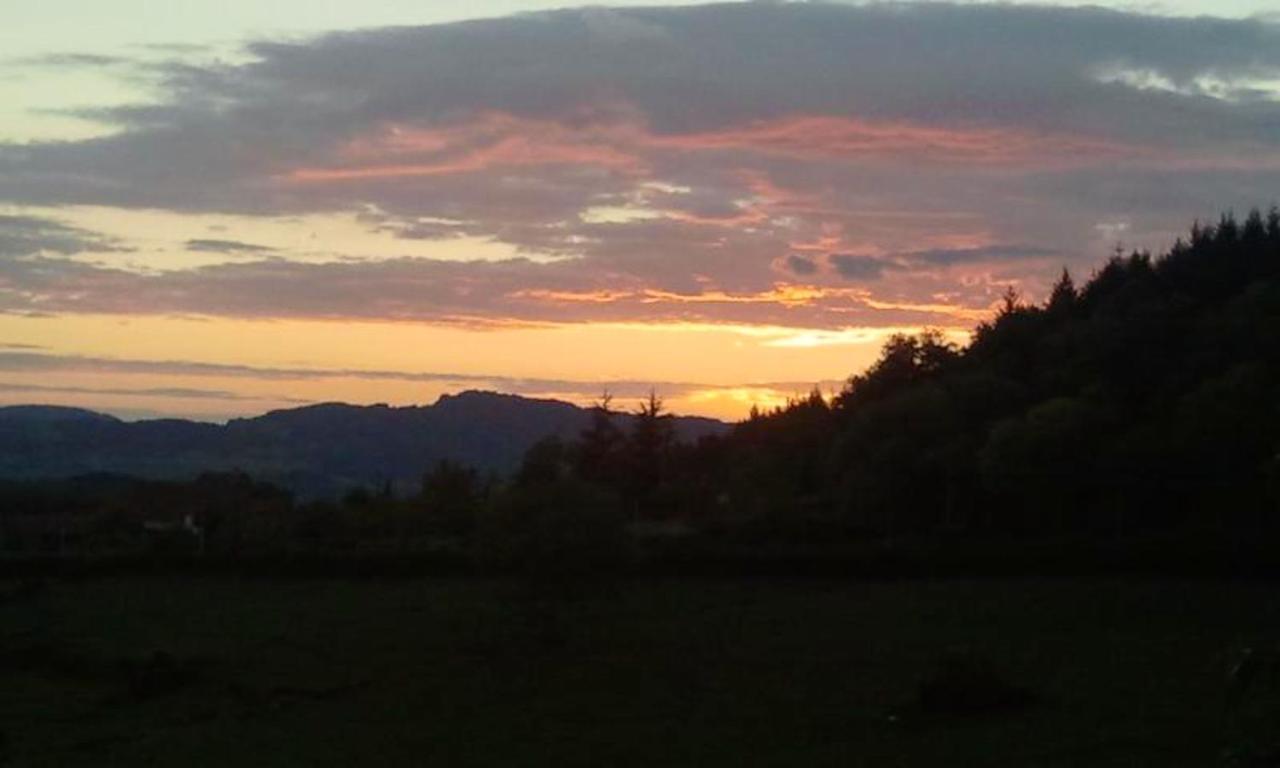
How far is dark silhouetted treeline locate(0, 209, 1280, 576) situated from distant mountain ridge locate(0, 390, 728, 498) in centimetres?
8782

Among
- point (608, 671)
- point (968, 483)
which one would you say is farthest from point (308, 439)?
point (608, 671)

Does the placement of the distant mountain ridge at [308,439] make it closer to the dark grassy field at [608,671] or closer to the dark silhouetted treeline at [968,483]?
the dark silhouetted treeline at [968,483]

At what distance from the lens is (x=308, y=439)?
184 meters

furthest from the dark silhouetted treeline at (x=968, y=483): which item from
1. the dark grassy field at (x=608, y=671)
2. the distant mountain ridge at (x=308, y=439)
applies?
the distant mountain ridge at (x=308, y=439)

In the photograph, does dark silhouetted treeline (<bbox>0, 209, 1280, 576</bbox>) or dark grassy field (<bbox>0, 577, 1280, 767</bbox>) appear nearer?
dark grassy field (<bbox>0, 577, 1280, 767</bbox>)

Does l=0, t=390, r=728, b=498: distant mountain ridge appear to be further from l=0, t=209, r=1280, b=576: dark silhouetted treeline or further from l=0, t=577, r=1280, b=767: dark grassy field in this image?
l=0, t=577, r=1280, b=767: dark grassy field

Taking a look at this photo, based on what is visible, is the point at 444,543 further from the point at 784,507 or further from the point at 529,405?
the point at 529,405

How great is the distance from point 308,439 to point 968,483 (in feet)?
430

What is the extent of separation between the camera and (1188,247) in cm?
7756

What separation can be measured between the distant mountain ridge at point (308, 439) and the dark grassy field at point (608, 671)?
118 metres

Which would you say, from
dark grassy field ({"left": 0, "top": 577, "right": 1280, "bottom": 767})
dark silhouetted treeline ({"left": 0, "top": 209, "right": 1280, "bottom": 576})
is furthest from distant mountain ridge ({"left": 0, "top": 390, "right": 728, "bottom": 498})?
dark grassy field ({"left": 0, "top": 577, "right": 1280, "bottom": 767})

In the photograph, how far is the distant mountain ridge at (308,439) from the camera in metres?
171

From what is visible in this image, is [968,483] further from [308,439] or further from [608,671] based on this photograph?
[308,439]

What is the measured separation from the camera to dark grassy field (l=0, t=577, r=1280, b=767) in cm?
2594
